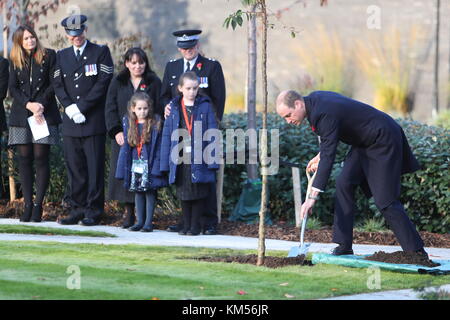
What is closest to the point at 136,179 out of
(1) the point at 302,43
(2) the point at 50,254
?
(2) the point at 50,254

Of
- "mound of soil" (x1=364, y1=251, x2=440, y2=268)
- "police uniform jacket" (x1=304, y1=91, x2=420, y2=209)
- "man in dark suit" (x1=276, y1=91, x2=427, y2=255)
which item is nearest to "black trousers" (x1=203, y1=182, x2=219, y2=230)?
"man in dark suit" (x1=276, y1=91, x2=427, y2=255)

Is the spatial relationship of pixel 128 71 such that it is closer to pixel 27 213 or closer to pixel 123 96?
pixel 123 96

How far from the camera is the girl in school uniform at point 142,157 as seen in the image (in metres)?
11.8

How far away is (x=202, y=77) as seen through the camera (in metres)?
12.0

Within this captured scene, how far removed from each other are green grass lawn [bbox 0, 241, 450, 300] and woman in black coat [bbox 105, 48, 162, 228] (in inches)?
93.8

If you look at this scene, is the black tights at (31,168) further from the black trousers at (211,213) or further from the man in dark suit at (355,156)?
the man in dark suit at (355,156)

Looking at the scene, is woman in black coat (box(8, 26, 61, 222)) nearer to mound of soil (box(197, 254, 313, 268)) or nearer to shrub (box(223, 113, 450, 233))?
shrub (box(223, 113, 450, 233))

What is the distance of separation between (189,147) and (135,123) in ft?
2.56

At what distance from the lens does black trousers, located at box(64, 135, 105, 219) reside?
12.4 metres

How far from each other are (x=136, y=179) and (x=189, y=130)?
34.3 inches

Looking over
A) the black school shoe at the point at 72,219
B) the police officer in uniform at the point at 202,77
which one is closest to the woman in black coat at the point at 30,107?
the black school shoe at the point at 72,219

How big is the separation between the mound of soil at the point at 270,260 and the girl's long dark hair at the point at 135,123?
2778 millimetres

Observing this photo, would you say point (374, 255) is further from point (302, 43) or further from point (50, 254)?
point (302, 43)

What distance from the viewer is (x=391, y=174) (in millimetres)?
9172
